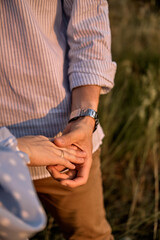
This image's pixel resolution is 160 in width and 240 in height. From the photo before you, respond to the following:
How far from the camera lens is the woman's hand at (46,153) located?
2.12 feet

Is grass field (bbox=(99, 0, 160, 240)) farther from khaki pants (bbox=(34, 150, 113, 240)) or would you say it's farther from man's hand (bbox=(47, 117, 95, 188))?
man's hand (bbox=(47, 117, 95, 188))

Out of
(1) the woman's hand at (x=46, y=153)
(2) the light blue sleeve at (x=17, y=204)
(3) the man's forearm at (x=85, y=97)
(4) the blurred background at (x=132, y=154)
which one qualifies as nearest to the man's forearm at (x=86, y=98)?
(3) the man's forearm at (x=85, y=97)

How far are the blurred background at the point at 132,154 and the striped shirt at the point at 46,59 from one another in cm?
85

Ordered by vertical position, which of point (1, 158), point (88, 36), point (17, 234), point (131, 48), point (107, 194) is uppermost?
point (88, 36)

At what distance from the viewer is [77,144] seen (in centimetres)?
80

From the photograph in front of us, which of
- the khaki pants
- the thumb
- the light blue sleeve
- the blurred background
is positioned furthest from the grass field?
the light blue sleeve

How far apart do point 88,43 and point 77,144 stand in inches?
15.4

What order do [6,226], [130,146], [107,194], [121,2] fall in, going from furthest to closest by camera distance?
[121,2]
[130,146]
[107,194]
[6,226]

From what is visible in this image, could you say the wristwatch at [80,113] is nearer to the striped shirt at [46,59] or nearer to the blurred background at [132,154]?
the striped shirt at [46,59]

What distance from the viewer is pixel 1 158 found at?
1.57 ft

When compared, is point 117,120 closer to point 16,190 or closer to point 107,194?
point 107,194

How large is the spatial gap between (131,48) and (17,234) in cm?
302

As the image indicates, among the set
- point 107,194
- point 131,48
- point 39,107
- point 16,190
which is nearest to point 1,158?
point 16,190

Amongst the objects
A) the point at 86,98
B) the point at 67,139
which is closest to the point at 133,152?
the point at 86,98
